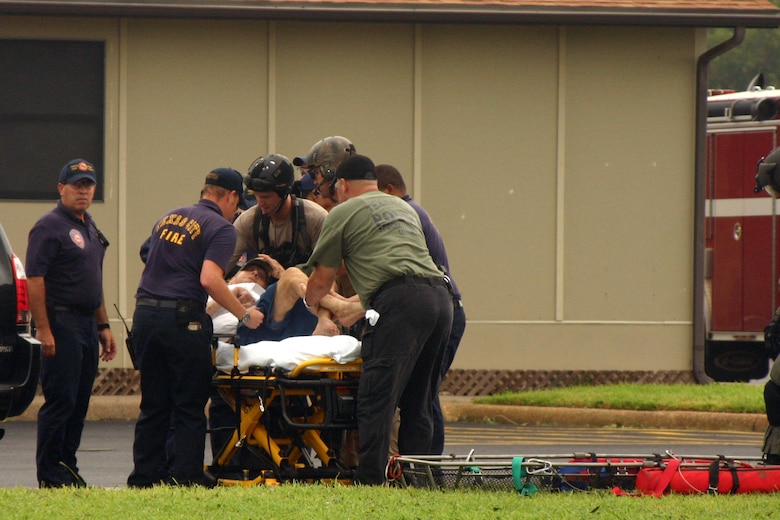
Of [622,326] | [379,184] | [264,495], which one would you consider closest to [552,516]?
[264,495]

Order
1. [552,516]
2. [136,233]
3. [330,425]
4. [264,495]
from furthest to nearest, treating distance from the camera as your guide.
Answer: [136,233], [330,425], [264,495], [552,516]

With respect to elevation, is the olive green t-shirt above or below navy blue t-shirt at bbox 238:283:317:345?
above

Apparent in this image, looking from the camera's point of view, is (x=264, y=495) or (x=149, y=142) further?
(x=149, y=142)

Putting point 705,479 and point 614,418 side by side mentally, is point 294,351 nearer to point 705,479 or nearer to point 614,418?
point 705,479

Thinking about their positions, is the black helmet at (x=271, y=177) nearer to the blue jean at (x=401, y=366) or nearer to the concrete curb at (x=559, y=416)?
the blue jean at (x=401, y=366)

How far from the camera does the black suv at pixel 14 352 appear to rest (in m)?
8.75

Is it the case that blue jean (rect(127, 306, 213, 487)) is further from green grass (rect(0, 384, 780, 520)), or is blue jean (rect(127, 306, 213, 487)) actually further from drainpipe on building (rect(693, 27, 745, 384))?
drainpipe on building (rect(693, 27, 745, 384))

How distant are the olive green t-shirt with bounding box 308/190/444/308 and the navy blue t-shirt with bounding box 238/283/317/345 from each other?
2.14 ft

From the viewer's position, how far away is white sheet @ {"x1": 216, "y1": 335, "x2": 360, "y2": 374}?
8547 millimetres

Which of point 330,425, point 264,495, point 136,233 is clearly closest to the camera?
point 264,495

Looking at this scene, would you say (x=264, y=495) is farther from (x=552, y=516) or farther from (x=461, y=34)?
(x=461, y=34)

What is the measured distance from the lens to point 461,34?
55.3 ft

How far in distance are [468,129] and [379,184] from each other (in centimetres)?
687

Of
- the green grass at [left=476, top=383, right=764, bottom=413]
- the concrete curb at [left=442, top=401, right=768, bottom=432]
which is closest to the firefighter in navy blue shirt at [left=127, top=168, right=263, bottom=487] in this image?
the concrete curb at [left=442, top=401, right=768, bottom=432]
